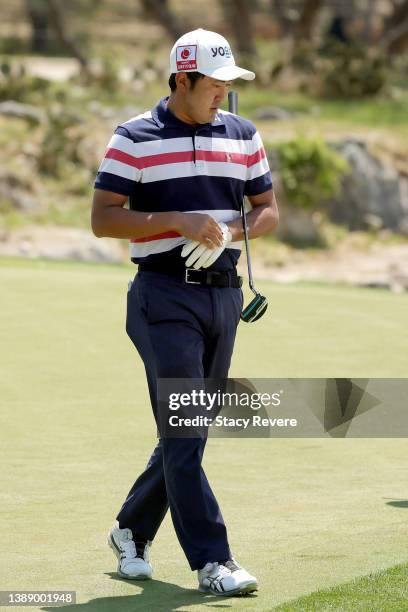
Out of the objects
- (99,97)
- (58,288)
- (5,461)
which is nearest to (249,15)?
(99,97)

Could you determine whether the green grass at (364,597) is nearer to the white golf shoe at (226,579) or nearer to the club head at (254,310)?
the white golf shoe at (226,579)

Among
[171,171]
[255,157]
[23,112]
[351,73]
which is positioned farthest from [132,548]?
[351,73]

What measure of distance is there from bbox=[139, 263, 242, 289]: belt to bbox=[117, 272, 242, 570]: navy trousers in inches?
0.7

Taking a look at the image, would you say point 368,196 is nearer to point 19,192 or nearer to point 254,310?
point 19,192

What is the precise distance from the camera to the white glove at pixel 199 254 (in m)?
5.19

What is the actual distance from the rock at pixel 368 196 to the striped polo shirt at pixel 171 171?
24.3 metres

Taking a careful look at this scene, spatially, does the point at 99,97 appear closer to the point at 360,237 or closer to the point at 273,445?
the point at 360,237

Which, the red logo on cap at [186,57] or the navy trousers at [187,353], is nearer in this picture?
the navy trousers at [187,353]

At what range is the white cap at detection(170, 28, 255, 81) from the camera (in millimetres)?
5293

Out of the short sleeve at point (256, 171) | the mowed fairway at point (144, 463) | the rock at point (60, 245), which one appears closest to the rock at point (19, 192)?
the rock at point (60, 245)

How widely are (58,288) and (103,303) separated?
78cm

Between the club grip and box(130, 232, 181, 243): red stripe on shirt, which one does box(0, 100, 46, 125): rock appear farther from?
box(130, 232, 181, 243): red stripe on shirt

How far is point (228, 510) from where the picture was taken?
21.5 feet

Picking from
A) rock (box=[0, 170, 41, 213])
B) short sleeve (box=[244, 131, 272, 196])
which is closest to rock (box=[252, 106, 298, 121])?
rock (box=[0, 170, 41, 213])
